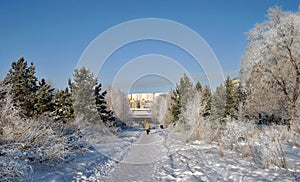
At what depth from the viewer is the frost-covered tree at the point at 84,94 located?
2512 centimetres

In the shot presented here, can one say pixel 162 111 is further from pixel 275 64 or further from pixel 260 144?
pixel 260 144

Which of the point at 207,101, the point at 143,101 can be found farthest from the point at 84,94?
the point at 143,101

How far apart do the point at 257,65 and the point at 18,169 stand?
1652 centimetres

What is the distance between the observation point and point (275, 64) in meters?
16.9

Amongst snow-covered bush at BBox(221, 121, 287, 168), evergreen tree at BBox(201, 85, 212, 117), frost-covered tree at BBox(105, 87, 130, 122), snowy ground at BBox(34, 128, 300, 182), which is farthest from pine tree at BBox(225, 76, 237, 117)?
snowy ground at BBox(34, 128, 300, 182)

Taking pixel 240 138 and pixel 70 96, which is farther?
pixel 70 96

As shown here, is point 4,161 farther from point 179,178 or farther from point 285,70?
point 285,70

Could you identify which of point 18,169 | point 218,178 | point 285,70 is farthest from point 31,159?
point 285,70

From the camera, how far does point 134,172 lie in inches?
282

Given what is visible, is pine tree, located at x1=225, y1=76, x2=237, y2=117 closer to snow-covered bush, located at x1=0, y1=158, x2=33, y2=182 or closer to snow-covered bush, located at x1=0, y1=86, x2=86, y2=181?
snow-covered bush, located at x1=0, y1=86, x2=86, y2=181

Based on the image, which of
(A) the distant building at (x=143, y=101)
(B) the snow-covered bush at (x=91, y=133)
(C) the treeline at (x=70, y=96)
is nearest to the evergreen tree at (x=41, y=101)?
(C) the treeline at (x=70, y=96)

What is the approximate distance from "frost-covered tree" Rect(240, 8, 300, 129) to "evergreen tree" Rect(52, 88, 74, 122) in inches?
729

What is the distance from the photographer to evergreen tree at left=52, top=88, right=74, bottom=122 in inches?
1023

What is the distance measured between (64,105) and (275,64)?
23.4 metres
